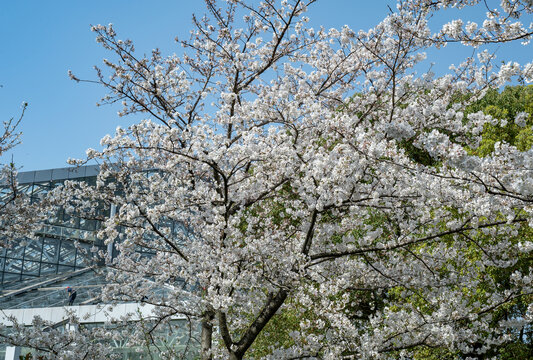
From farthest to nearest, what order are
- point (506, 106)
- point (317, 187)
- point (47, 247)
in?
point (47, 247) < point (506, 106) < point (317, 187)

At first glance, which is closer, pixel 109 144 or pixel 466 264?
pixel 109 144

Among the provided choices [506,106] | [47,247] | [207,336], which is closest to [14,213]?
[207,336]

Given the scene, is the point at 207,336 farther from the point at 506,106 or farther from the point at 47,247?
the point at 47,247

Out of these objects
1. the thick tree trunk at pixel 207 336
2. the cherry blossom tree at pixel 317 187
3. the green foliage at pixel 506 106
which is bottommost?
the thick tree trunk at pixel 207 336

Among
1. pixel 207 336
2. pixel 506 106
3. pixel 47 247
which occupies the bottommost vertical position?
pixel 207 336

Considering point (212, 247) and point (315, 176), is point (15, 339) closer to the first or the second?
point (212, 247)

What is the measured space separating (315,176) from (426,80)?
78.9 inches

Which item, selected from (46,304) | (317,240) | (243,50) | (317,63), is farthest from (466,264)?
(46,304)

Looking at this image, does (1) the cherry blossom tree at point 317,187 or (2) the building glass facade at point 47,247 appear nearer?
(1) the cherry blossom tree at point 317,187

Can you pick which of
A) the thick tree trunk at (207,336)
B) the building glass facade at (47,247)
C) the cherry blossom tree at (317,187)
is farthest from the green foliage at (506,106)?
the building glass facade at (47,247)

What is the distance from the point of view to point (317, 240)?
7.55 metres

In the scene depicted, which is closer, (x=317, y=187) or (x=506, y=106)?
(x=317, y=187)

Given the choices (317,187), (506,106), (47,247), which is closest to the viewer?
(317,187)

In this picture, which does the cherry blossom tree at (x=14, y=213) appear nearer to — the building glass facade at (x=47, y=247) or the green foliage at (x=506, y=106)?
the green foliage at (x=506, y=106)
